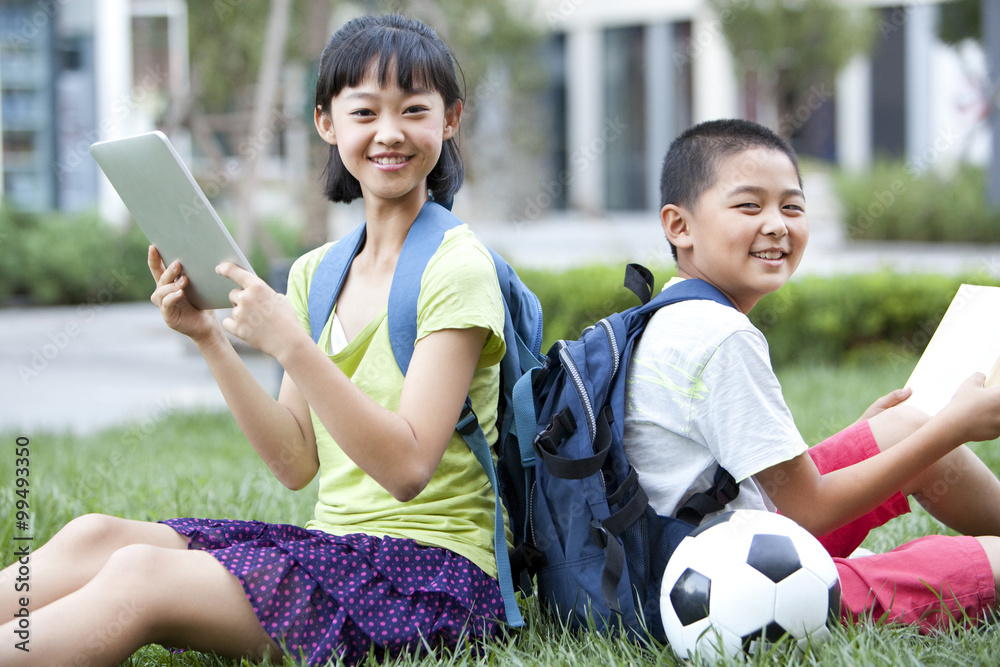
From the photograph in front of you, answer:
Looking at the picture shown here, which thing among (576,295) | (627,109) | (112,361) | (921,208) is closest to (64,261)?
(112,361)

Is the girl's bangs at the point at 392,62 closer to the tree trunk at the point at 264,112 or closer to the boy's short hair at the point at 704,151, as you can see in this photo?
the boy's short hair at the point at 704,151

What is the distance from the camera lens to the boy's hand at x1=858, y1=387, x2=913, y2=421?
2148 mm

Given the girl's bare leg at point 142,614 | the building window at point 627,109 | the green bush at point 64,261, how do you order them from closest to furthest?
the girl's bare leg at point 142,614, the green bush at point 64,261, the building window at point 627,109

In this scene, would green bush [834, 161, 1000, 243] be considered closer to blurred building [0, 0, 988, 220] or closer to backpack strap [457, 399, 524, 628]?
blurred building [0, 0, 988, 220]

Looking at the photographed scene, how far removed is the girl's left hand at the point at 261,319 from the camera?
1.64 meters

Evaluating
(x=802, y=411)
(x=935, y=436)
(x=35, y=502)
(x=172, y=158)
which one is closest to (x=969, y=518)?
(x=935, y=436)

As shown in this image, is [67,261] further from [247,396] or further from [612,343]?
[612,343]

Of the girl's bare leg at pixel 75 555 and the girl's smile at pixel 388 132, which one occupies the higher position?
the girl's smile at pixel 388 132

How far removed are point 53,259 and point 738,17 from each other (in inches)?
456

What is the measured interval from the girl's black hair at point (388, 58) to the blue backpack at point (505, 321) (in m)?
0.23

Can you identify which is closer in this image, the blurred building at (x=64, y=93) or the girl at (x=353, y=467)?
the girl at (x=353, y=467)

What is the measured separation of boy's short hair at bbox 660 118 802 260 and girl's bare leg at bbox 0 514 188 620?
112 centimetres

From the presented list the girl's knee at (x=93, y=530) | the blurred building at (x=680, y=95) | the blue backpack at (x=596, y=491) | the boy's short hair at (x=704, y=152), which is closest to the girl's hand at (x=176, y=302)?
the girl's knee at (x=93, y=530)

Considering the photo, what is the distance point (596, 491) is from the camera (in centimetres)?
181
